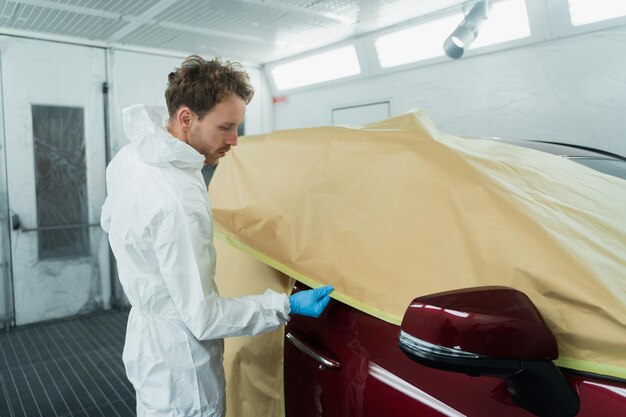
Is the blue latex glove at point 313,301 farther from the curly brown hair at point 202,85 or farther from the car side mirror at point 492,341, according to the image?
the curly brown hair at point 202,85

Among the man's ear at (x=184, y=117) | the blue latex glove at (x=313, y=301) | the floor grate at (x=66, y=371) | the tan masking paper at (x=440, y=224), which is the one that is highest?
the man's ear at (x=184, y=117)

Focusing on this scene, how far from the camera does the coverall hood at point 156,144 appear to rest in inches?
57.3

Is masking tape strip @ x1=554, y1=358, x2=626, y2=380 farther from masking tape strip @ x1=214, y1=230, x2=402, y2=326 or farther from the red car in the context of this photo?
masking tape strip @ x1=214, y1=230, x2=402, y2=326

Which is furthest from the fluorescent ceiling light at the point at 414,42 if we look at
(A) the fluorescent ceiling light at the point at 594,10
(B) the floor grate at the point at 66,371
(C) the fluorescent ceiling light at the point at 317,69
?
(B) the floor grate at the point at 66,371

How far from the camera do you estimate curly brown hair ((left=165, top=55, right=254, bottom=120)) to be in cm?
150

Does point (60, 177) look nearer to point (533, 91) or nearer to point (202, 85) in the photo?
point (202, 85)

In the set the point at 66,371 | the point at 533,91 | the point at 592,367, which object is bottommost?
the point at 66,371

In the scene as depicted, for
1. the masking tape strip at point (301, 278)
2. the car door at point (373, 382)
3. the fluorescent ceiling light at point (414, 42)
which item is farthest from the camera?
the fluorescent ceiling light at point (414, 42)

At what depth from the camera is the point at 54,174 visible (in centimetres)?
452

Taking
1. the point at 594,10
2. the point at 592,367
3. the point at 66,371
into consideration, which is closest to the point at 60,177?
the point at 66,371

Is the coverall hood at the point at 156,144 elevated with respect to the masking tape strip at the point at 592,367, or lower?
elevated

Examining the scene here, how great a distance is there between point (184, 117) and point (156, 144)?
0.14 meters

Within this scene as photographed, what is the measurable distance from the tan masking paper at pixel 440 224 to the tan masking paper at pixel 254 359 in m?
0.13

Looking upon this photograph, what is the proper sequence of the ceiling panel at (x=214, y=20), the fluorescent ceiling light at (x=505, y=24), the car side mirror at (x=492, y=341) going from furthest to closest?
the ceiling panel at (x=214, y=20) → the fluorescent ceiling light at (x=505, y=24) → the car side mirror at (x=492, y=341)
